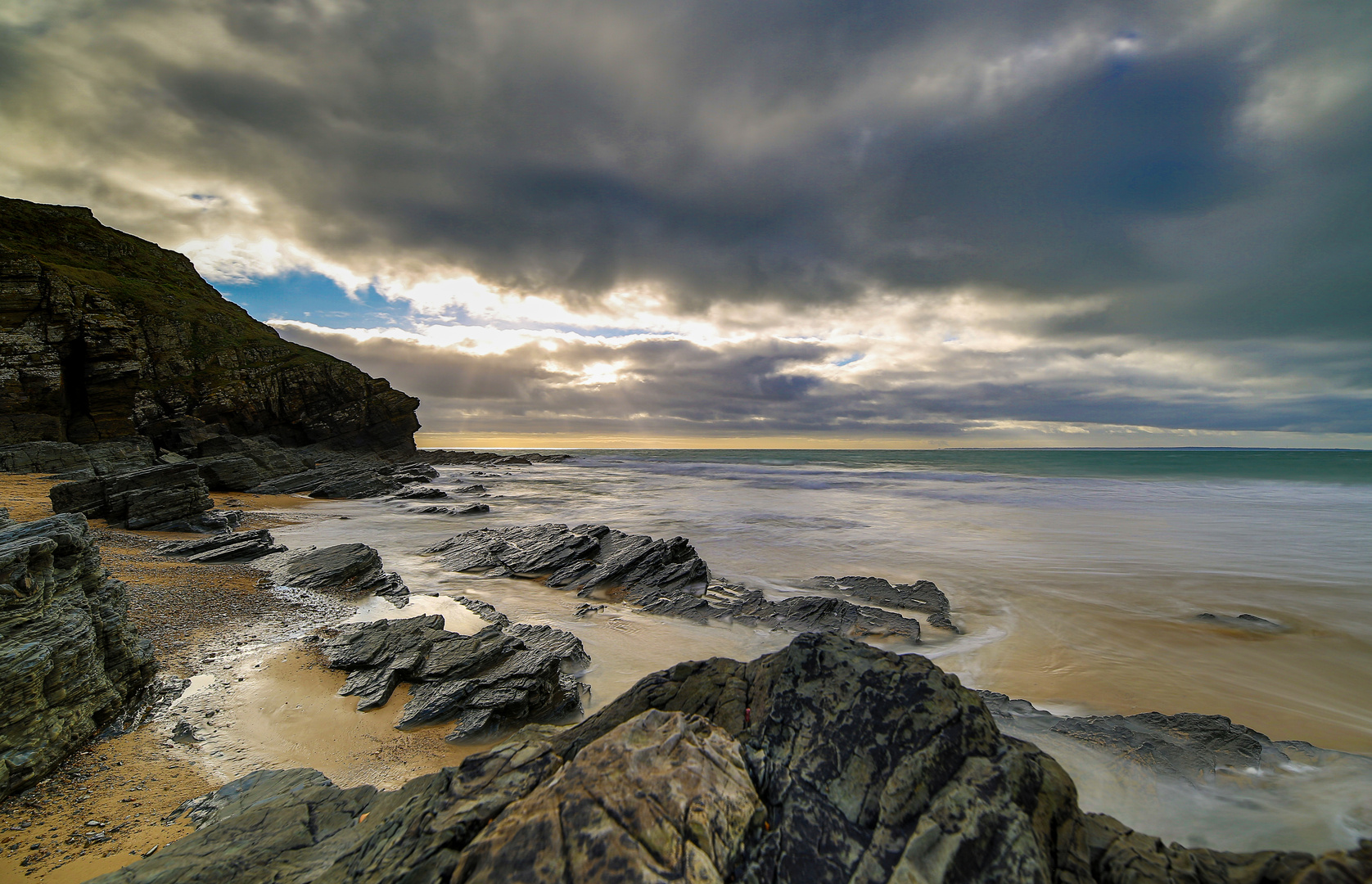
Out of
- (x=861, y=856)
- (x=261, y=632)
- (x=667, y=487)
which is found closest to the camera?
(x=861, y=856)

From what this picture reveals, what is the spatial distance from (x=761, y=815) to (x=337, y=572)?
11.2 m

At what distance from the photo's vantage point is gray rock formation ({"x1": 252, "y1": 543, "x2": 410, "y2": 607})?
1036 centimetres

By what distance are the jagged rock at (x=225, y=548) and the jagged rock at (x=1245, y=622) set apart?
2159 centimetres

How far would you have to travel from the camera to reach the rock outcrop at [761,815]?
8.13 feet

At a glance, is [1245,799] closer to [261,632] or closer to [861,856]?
[861,856]

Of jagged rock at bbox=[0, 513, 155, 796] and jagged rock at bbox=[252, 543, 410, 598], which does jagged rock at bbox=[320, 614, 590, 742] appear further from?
jagged rock at bbox=[252, 543, 410, 598]

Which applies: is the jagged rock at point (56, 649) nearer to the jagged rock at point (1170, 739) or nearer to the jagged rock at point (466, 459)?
the jagged rock at point (1170, 739)

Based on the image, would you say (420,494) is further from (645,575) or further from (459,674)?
(459,674)

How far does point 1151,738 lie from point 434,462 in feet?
250

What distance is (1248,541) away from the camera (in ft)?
61.0

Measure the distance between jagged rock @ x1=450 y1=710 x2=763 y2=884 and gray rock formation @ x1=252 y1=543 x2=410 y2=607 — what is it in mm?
8922

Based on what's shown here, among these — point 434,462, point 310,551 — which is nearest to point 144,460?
point 310,551

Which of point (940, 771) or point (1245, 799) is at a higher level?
point (940, 771)

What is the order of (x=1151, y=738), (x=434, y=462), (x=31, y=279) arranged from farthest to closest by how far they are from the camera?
(x=434, y=462)
(x=31, y=279)
(x=1151, y=738)
